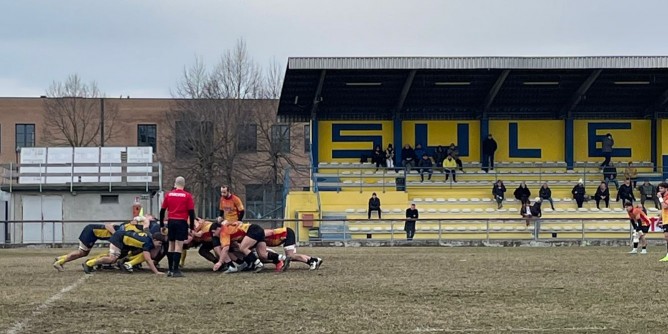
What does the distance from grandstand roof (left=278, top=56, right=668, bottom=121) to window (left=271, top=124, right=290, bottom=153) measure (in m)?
17.6

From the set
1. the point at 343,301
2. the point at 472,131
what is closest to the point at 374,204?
the point at 472,131

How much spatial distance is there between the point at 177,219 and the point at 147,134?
54939mm

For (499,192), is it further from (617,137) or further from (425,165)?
(617,137)

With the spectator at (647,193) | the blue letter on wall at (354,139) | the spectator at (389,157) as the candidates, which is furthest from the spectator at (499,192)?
the blue letter on wall at (354,139)

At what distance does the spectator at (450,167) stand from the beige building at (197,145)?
524 inches

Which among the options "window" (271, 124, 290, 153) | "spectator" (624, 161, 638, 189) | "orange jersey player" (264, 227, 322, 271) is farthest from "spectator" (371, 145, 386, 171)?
"orange jersey player" (264, 227, 322, 271)

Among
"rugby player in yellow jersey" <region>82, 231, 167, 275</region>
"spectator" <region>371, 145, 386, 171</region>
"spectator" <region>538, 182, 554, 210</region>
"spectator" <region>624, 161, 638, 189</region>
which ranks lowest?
"rugby player in yellow jersey" <region>82, 231, 167, 275</region>

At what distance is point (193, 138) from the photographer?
59312mm

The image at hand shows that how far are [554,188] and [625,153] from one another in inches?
195

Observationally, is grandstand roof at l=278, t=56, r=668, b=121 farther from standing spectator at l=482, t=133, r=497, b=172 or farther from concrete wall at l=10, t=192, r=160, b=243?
concrete wall at l=10, t=192, r=160, b=243

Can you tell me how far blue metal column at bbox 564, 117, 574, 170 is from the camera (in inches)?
1724

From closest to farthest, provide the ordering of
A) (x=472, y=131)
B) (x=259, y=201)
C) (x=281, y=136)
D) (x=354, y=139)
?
(x=354, y=139), (x=472, y=131), (x=281, y=136), (x=259, y=201)

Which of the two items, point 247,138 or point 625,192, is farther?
point 247,138

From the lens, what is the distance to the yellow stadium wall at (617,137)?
1750 inches
